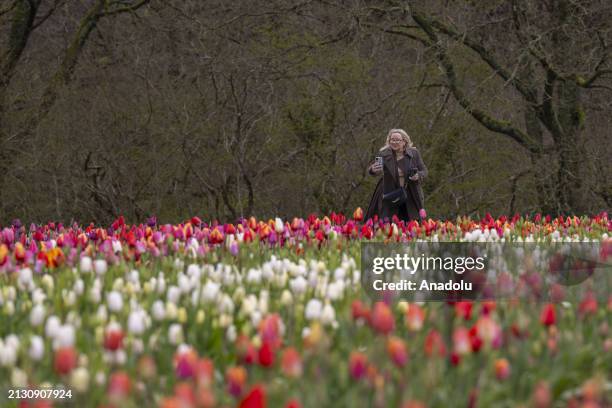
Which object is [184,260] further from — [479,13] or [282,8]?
[479,13]

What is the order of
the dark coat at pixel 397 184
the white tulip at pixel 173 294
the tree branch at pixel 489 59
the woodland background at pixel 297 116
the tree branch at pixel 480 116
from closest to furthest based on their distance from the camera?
the white tulip at pixel 173 294 → the dark coat at pixel 397 184 → the woodland background at pixel 297 116 → the tree branch at pixel 489 59 → the tree branch at pixel 480 116

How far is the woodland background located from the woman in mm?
4065

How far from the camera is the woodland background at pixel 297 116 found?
14.6 m

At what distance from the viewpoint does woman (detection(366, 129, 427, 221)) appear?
1034cm

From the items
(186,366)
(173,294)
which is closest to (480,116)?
(173,294)

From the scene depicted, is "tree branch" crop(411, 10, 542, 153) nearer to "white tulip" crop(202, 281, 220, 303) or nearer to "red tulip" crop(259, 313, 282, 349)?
"white tulip" crop(202, 281, 220, 303)

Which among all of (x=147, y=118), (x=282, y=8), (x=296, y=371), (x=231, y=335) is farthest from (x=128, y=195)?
(x=296, y=371)

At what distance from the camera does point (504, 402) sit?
296 centimetres

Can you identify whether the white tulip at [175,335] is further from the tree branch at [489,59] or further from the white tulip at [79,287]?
the tree branch at [489,59]

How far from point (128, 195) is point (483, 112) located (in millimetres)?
5930

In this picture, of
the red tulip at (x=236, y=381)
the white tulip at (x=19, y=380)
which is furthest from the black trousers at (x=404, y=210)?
the red tulip at (x=236, y=381)

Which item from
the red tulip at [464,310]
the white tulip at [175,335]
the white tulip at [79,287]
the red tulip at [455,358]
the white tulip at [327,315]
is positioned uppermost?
the white tulip at [79,287]

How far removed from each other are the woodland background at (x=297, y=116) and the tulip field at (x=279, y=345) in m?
9.80

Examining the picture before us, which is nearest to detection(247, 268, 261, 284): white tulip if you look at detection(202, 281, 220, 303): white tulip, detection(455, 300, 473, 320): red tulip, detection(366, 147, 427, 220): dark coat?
detection(202, 281, 220, 303): white tulip
